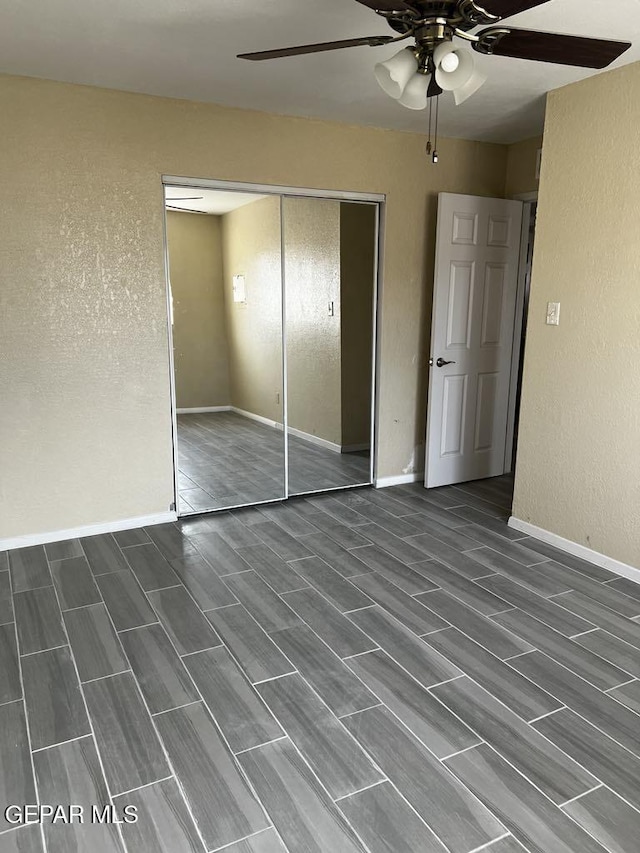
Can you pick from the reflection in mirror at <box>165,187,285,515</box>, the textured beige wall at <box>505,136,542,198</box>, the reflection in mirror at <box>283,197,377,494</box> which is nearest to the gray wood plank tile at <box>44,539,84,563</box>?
the reflection in mirror at <box>165,187,285,515</box>

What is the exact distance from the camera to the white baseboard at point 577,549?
9.94ft

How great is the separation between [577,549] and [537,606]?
2.29 ft

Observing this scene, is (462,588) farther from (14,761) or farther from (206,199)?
(206,199)

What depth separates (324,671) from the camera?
2.26m

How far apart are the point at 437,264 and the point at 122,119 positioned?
2.12 m

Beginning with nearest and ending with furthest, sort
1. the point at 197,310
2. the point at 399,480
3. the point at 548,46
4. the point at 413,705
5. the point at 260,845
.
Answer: the point at 260,845
the point at 548,46
the point at 413,705
the point at 197,310
the point at 399,480

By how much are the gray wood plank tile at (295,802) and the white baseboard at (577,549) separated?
2014mm

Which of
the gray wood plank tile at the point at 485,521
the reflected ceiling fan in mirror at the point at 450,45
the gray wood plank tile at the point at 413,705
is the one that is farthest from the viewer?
the gray wood plank tile at the point at 485,521

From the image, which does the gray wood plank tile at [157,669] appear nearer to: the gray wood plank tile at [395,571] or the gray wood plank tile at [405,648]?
the gray wood plank tile at [405,648]

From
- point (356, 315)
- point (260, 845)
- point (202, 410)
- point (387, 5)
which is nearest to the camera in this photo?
point (260, 845)

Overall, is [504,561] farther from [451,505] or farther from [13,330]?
[13,330]

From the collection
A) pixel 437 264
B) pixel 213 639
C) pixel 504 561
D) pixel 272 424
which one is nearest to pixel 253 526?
pixel 272 424

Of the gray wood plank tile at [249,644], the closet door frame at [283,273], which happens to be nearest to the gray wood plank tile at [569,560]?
the closet door frame at [283,273]

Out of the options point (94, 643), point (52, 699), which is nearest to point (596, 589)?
point (94, 643)
